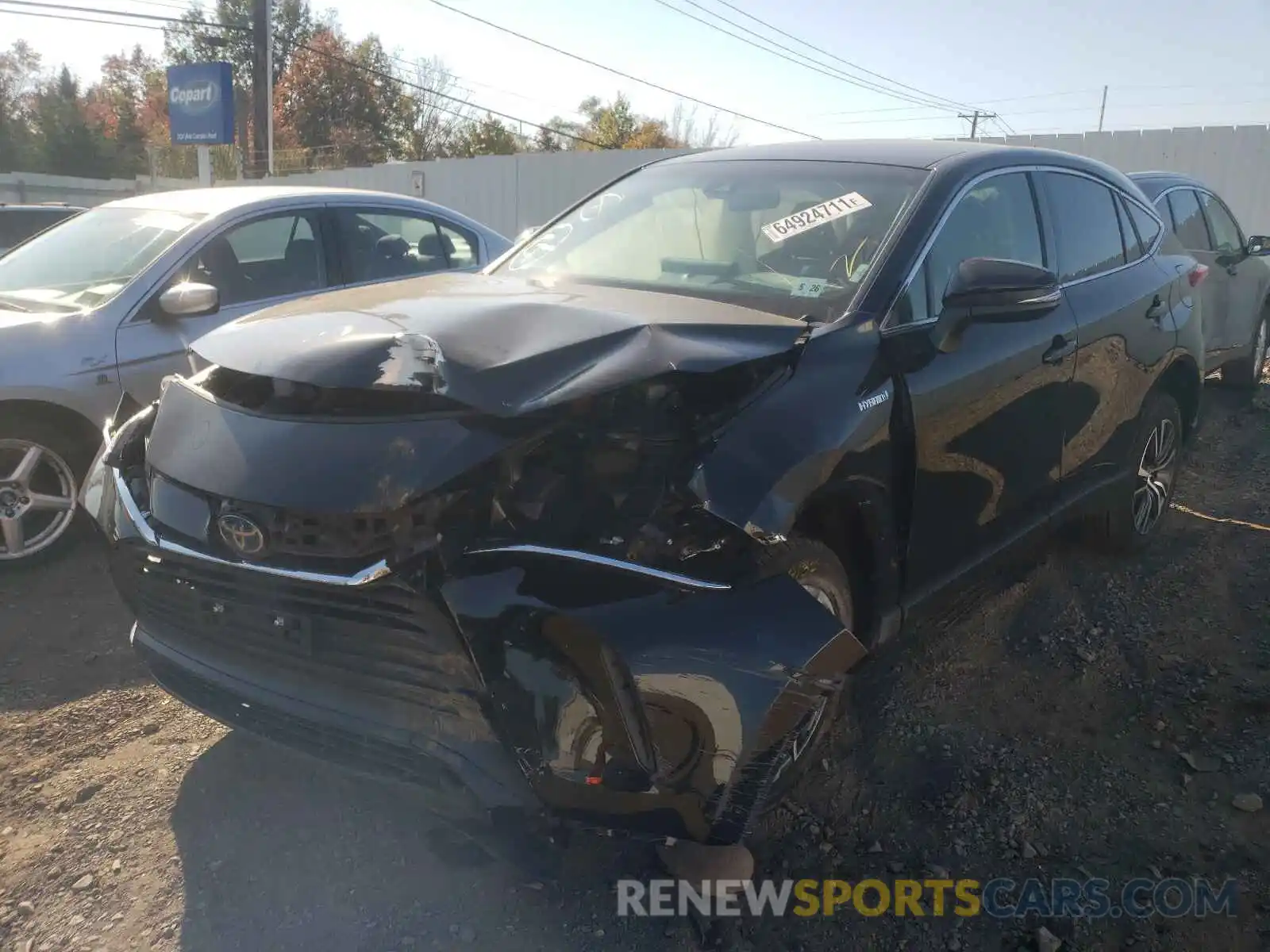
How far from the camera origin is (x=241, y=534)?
7.41 feet

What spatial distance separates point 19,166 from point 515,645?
54.2 m

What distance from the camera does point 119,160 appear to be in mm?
46844

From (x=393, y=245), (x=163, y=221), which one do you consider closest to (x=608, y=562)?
(x=163, y=221)

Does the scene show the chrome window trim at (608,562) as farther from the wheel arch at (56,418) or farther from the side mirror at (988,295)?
the wheel arch at (56,418)

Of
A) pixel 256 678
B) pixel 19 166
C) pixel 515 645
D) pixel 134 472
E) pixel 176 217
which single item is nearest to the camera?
pixel 515 645

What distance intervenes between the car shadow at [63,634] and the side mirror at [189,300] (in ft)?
3.80

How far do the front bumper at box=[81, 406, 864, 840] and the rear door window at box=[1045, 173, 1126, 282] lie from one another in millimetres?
2477

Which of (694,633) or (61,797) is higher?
(694,633)

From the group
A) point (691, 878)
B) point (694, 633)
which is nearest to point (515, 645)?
point (694, 633)

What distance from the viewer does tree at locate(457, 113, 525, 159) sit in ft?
141

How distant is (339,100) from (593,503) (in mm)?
50679

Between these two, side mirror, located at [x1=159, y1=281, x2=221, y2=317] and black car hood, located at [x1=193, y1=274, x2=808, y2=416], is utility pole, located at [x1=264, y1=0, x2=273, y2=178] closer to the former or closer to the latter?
side mirror, located at [x1=159, y1=281, x2=221, y2=317]

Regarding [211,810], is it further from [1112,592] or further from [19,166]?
[19,166]

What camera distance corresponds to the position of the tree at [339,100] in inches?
1843
